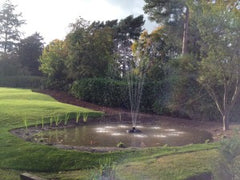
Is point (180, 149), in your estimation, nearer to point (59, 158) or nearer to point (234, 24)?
point (59, 158)

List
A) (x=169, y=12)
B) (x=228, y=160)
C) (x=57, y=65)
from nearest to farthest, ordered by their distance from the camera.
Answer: (x=228, y=160) < (x=169, y=12) < (x=57, y=65)

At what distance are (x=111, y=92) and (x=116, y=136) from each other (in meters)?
7.03

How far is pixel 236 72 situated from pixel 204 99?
303 centimetres

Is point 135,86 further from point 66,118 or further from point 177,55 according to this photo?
point 177,55

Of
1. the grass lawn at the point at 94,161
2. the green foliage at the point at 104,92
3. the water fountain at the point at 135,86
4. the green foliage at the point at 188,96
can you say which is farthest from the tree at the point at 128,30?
the grass lawn at the point at 94,161

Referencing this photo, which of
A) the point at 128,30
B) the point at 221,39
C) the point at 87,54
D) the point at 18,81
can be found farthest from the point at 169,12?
the point at 18,81

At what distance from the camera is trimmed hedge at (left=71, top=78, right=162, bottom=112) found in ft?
46.8

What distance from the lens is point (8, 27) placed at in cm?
4053

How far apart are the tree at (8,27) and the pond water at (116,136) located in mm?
34569

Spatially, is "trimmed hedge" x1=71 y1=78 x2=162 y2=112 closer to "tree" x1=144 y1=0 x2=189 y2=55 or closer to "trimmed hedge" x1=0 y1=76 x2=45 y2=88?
"tree" x1=144 y1=0 x2=189 y2=55

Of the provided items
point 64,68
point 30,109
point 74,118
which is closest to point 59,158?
point 74,118

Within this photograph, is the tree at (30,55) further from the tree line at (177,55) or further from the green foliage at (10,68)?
the green foliage at (10,68)

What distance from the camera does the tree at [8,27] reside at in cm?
4009

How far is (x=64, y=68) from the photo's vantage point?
1980 cm
